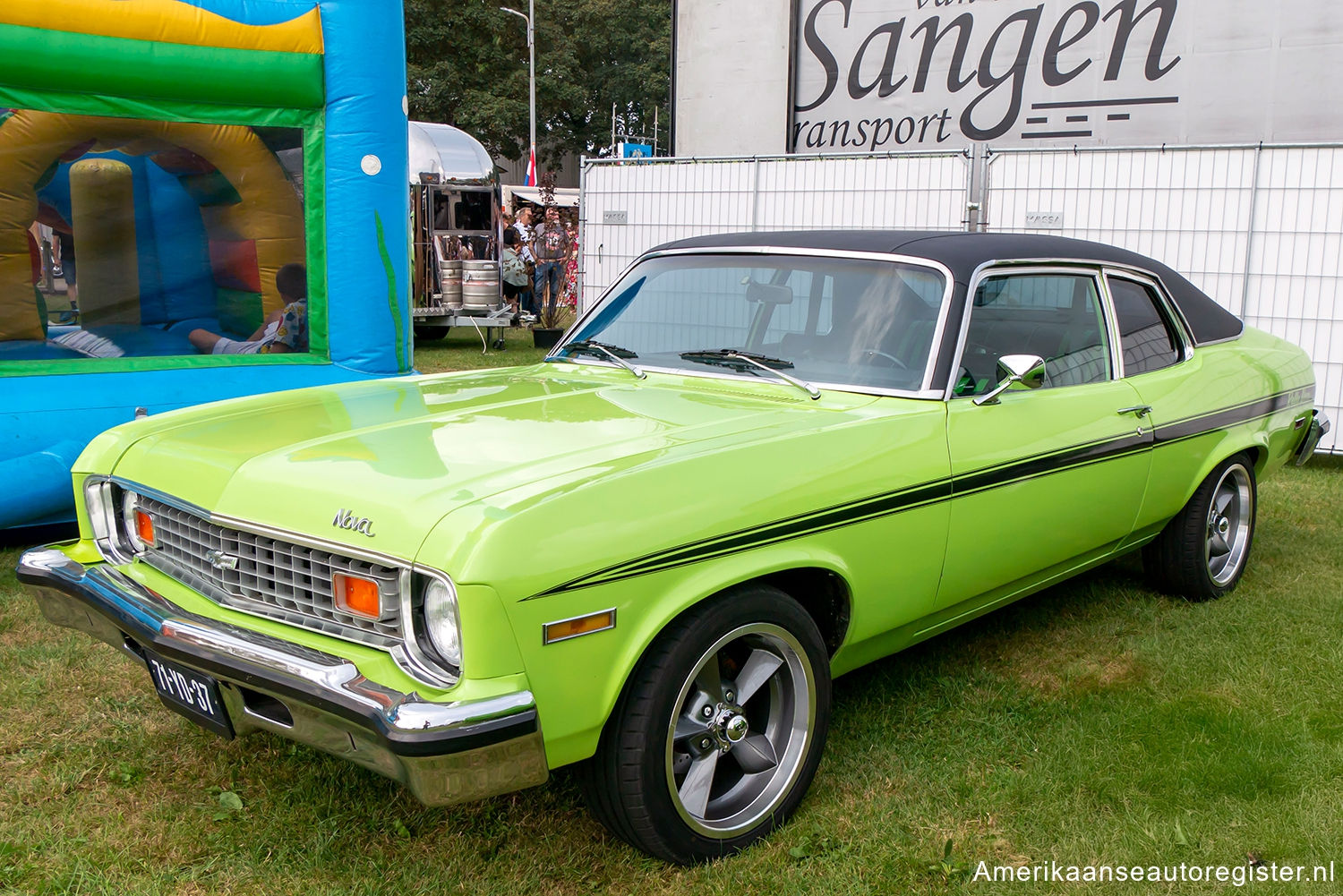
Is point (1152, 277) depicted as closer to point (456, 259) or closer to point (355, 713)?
point (355, 713)

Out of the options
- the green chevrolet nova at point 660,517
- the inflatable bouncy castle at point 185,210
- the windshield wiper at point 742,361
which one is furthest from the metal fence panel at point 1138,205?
the windshield wiper at point 742,361

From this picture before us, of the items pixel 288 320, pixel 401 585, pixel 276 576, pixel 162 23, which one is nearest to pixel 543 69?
pixel 288 320

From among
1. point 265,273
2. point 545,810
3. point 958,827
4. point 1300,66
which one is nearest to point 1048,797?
point 958,827

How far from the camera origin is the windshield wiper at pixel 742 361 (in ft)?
11.6

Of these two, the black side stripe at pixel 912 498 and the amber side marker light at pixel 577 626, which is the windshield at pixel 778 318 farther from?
the amber side marker light at pixel 577 626

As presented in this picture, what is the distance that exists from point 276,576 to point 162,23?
4334mm

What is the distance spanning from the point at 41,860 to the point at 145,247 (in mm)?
4412

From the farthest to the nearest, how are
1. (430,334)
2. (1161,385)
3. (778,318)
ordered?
1. (430,334)
2. (1161,385)
3. (778,318)

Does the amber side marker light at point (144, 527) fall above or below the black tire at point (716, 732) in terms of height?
above

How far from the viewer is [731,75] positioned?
12430 millimetres

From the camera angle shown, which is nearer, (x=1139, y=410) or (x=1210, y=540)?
(x=1139, y=410)

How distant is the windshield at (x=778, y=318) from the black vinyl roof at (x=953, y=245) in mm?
73

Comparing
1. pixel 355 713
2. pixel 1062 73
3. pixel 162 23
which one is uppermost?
pixel 1062 73

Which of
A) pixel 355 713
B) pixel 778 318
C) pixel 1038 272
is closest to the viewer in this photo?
pixel 355 713
